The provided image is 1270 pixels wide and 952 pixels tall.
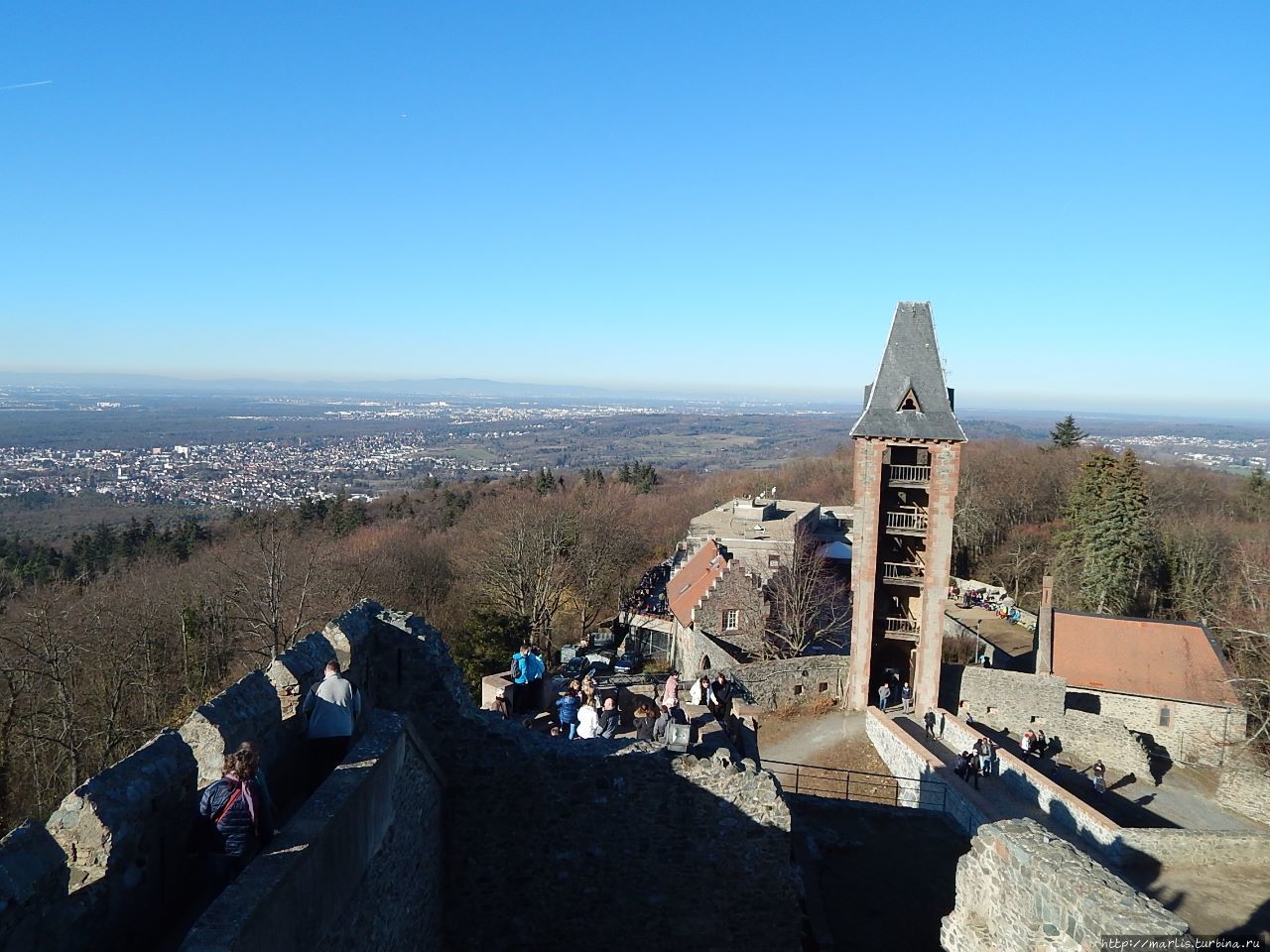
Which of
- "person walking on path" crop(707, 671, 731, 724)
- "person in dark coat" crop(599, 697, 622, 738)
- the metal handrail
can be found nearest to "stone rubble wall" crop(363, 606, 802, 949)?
"person in dark coat" crop(599, 697, 622, 738)

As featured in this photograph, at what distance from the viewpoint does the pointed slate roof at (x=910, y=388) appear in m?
24.3

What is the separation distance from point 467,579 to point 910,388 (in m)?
28.1

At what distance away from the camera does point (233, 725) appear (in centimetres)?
556

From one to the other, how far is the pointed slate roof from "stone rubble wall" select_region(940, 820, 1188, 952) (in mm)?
17794

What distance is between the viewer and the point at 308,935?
16.3ft

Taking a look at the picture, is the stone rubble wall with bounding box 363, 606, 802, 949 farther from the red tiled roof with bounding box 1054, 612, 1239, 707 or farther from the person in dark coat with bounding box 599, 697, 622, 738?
the red tiled roof with bounding box 1054, 612, 1239, 707

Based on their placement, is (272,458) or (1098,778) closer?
(1098,778)

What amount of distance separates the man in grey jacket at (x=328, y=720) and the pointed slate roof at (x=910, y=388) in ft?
67.5

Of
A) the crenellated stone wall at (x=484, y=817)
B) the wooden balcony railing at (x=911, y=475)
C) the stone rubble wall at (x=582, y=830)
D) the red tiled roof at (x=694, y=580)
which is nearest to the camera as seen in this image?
the crenellated stone wall at (x=484, y=817)

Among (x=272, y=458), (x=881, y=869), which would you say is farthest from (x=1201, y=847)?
(x=272, y=458)

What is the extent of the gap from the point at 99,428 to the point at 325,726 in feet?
658

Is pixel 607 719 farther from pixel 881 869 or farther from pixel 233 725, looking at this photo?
pixel 233 725

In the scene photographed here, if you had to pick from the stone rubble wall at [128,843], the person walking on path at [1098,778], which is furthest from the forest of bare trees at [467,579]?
the stone rubble wall at [128,843]

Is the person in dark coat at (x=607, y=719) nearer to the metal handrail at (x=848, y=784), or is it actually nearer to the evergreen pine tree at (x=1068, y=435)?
the metal handrail at (x=848, y=784)
